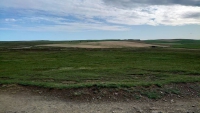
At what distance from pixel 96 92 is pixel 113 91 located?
1.02m

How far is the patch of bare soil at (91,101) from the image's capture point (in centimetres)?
921

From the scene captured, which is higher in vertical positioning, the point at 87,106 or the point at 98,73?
the point at 98,73

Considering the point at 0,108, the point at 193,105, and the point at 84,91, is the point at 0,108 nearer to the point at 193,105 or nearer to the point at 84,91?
the point at 84,91

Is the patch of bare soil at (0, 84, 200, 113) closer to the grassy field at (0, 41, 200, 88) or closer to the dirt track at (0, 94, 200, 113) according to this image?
the dirt track at (0, 94, 200, 113)

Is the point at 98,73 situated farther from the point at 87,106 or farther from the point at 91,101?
the point at 87,106

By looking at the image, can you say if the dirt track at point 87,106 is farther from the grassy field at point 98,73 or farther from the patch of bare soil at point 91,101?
the grassy field at point 98,73

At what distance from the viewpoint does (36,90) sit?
12.5 m

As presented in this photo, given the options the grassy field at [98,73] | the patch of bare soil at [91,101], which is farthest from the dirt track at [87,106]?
the grassy field at [98,73]

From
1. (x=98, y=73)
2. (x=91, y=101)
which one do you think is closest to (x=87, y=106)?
(x=91, y=101)

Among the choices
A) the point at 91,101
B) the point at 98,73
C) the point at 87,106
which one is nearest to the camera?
the point at 87,106

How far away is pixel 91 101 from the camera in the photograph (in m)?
10.6

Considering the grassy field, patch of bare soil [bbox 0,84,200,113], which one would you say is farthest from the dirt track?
the grassy field

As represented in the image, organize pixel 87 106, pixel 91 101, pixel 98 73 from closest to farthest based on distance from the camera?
1. pixel 87 106
2. pixel 91 101
3. pixel 98 73

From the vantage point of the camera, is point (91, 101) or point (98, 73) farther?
point (98, 73)
